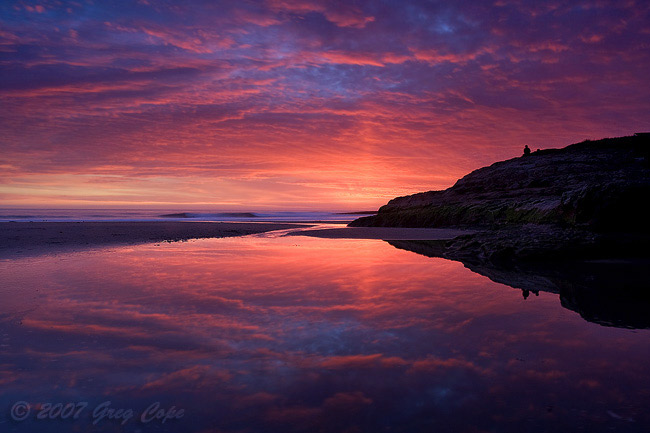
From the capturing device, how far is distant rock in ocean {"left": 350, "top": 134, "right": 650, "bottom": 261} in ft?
35.8

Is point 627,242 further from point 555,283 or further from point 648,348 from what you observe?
point 648,348

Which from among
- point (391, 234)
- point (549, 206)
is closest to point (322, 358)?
point (549, 206)

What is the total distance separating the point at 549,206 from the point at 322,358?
723 inches

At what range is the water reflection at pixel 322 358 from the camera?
2.65 meters

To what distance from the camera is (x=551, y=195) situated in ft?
81.7

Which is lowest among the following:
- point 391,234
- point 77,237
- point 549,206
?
point 391,234

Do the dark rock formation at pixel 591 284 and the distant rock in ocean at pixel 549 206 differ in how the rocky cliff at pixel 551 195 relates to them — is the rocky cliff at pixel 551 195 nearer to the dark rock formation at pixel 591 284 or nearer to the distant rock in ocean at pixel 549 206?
the distant rock in ocean at pixel 549 206

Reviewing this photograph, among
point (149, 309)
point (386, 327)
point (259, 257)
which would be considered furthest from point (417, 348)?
point (259, 257)

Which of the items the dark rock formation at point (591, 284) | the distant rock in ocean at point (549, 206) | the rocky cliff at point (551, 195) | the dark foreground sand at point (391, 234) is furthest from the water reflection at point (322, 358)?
the dark foreground sand at point (391, 234)

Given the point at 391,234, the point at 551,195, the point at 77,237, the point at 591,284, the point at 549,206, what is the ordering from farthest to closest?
the point at 551,195 < the point at 391,234 < the point at 77,237 < the point at 549,206 < the point at 591,284

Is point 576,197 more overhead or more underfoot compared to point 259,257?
more overhead

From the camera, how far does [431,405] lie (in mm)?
2768

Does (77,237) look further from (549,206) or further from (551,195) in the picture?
(551,195)

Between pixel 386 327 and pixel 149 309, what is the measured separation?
3.41m
